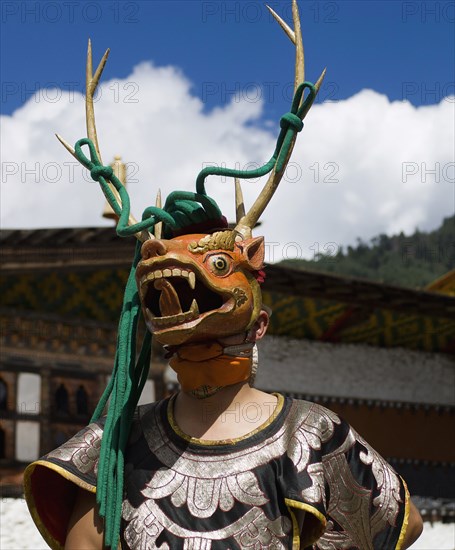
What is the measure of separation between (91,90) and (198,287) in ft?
3.77

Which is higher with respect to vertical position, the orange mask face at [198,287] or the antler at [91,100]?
the antler at [91,100]

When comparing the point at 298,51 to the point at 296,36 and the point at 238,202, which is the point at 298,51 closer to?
the point at 296,36

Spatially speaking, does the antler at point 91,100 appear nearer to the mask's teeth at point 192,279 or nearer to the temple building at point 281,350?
the mask's teeth at point 192,279

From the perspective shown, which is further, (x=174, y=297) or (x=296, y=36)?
(x=296, y=36)

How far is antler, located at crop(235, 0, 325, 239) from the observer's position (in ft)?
13.6

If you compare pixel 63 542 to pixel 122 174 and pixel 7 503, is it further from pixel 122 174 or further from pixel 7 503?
pixel 7 503

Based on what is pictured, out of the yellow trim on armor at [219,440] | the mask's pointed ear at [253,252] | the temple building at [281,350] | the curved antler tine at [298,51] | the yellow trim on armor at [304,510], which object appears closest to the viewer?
the yellow trim on armor at [304,510]

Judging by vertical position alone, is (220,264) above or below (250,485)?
above

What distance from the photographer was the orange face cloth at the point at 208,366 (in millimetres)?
3971

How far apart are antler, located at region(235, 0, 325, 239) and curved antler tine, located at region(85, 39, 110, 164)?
0.71 m

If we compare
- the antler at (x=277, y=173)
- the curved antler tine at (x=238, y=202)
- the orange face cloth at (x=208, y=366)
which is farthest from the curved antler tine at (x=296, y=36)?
the orange face cloth at (x=208, y=366)

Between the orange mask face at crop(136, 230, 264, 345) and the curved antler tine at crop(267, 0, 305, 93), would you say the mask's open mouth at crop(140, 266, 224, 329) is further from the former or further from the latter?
the curved antler tine at crop(267, 0, 305, 93)

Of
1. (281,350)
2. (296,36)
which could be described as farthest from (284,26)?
(281,350)

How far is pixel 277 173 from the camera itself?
412 centimetres
